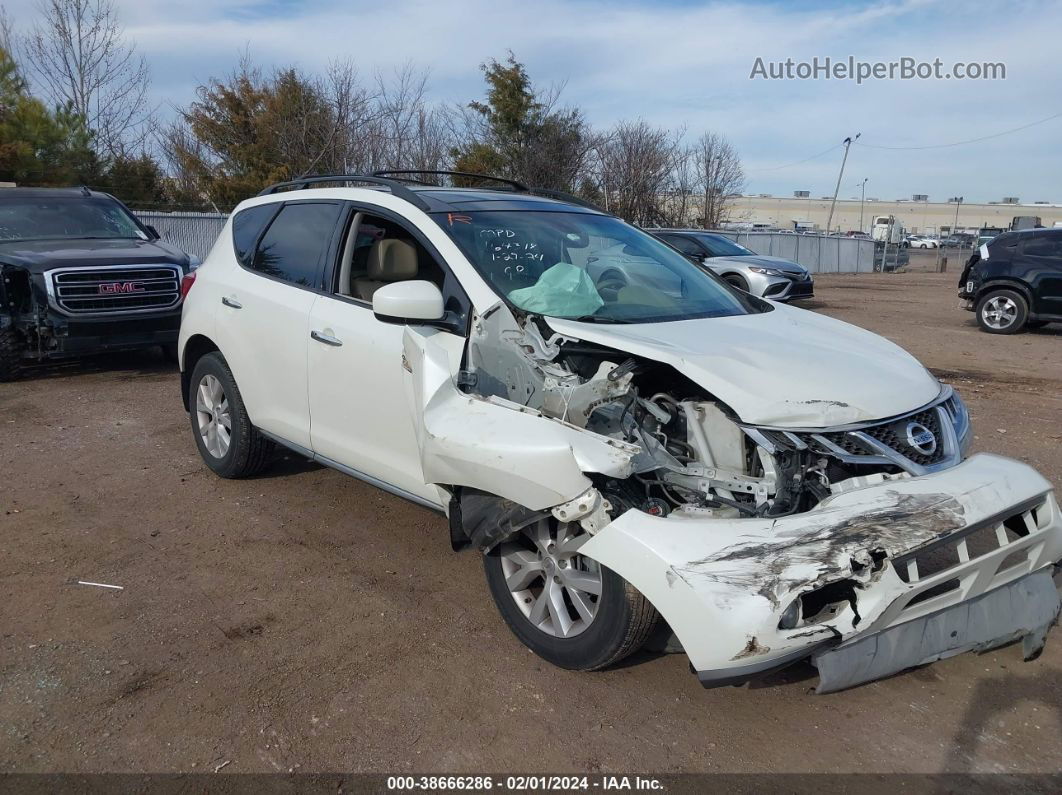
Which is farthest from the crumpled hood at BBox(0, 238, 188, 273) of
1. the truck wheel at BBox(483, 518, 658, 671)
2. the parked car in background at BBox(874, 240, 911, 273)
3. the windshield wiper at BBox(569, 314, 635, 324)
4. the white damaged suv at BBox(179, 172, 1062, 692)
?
the parked car in background at BBox(874, 240, 911, 273)

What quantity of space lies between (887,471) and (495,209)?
7.50 feet

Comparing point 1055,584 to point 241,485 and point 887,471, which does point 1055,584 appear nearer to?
point 887,471

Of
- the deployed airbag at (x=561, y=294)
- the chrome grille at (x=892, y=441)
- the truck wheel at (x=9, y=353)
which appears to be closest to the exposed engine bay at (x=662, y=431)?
the chrome grille at (x=892, y=441)

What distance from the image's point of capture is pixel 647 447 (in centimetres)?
306

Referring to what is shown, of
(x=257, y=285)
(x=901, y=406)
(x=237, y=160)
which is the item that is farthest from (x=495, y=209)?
(x=237, y=160)

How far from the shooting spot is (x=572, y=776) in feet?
8.93

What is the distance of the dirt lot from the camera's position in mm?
2826

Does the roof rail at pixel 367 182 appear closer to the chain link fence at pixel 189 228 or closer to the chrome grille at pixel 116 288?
the chrome grille at pixel 116 288

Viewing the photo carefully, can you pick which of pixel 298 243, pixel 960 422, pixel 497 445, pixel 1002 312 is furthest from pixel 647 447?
pixel 1002 312

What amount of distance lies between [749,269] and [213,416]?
12.1 meters

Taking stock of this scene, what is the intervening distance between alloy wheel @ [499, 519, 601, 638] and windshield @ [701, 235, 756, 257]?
14049mm

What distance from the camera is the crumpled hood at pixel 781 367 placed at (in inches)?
118

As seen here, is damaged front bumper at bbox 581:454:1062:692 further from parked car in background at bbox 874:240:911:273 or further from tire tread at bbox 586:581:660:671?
parked car in background at bbox 874:240:911:273

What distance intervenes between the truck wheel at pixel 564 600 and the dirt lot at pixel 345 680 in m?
0.15
